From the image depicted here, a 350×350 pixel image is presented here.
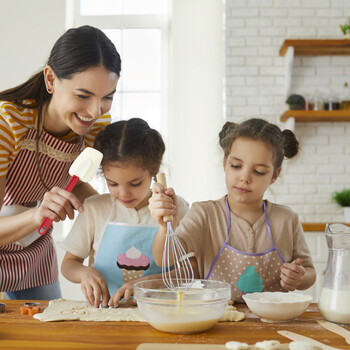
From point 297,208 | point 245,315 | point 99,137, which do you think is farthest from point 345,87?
point 245,315

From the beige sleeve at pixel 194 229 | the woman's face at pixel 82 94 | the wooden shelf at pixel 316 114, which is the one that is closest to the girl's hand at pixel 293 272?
the beige sleeve at pixel 194 229

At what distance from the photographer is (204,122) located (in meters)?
4.11

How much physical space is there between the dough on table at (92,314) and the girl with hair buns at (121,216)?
321mm

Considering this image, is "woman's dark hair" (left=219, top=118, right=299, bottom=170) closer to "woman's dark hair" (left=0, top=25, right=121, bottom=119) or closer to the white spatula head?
"woman's dark hair" (left=0, top=25, right=121, bottom=119)

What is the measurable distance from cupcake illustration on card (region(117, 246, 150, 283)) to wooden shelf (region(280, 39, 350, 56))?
2.60m

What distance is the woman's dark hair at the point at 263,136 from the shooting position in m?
1.69

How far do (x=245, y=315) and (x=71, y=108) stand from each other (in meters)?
0.79

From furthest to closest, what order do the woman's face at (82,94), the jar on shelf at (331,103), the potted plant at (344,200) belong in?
the jar on shelf at (331,103) < the potted plant at (344,200) < the woman's face at (82,94)

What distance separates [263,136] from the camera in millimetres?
1684

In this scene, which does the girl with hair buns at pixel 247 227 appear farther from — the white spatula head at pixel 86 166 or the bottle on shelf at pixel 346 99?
the bottle on shelf at pixel 346 99

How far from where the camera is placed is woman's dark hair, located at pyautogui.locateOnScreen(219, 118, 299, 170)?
1.69 m

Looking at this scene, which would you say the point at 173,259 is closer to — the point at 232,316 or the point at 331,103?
the point at 232,316

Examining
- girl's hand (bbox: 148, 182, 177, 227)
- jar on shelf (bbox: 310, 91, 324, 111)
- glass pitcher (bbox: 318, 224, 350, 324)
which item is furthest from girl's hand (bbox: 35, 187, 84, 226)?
jar on shelf (bbox: 310, 91, 324, 111)

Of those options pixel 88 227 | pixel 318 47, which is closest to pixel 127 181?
pixel 88 227
